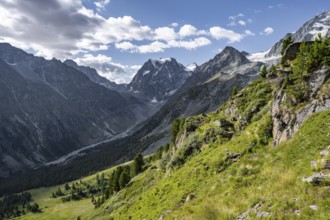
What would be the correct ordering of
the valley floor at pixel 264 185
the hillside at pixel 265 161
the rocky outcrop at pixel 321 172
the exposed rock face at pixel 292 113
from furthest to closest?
1. the exposed rock face at pixel 292 113
2. the hillside at pixel 265 161
3. the rocky outcrop at pixel 321 172
4. the valley floor at pixel 264 185

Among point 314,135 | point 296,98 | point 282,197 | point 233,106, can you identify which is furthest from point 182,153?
point 282,197

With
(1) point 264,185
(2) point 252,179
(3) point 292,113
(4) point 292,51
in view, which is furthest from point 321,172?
(4) point 292,51

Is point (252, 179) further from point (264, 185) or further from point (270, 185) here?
point (270, 185)

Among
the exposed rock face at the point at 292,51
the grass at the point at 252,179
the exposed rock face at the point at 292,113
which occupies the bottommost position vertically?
the grass at the point at 252,179

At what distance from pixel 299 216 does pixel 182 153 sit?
37.8 m

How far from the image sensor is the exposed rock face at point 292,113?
92.5 feet

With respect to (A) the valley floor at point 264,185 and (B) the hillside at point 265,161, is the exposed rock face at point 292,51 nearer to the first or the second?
(B) the hillside at point 265,161

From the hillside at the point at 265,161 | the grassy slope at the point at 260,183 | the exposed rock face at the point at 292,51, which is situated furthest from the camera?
the exposed rock face at the point at 292,51

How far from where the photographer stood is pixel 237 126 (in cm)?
4503

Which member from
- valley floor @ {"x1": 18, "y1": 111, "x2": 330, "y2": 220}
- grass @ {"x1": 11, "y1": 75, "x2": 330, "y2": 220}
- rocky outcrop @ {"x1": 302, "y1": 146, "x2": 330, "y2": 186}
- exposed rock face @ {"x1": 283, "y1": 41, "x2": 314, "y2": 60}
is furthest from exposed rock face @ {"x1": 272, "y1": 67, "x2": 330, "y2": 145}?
exposed rock face @ {"x1": 283, "y1": 41, "x2": 314, "y2": 60}

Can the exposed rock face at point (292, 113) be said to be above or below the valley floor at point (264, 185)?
above

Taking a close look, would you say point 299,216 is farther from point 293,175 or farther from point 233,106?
point 233,106

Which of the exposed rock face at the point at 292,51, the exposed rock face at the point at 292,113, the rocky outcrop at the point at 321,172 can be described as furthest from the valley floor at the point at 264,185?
the exposed rock face at the point at 292,51

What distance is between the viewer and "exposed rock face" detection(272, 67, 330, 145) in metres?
28.2
